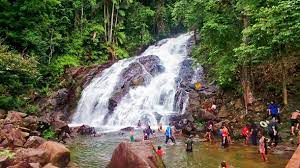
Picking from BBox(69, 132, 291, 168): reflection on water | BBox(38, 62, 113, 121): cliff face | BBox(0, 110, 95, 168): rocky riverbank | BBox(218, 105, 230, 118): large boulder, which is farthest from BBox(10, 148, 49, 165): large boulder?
BBox(38, 62, 113, 121): cliff face

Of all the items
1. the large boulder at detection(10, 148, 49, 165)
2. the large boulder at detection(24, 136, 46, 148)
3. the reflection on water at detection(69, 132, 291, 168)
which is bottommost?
the reflection on water at detection(69, 132, 291, 168)

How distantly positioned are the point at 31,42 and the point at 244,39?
22.2 meters

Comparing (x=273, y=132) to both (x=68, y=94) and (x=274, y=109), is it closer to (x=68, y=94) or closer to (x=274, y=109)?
(x=274, y=109)

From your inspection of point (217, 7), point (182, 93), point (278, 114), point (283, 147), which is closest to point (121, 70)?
point (182, 93)

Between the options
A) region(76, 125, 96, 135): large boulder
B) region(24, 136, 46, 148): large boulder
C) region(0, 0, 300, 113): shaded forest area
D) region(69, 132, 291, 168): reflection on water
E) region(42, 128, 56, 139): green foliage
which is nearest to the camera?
region(69, 132, 291, 168): reflection on water

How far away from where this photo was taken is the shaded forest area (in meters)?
22.9

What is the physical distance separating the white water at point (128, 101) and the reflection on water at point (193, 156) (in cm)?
716

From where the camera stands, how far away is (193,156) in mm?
19641

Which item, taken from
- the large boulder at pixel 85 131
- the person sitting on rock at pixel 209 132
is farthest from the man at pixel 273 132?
the large boulder at pixel 85 131

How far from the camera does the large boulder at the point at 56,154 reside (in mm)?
16875

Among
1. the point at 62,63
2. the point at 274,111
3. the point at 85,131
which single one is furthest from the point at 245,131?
the point at 62,63

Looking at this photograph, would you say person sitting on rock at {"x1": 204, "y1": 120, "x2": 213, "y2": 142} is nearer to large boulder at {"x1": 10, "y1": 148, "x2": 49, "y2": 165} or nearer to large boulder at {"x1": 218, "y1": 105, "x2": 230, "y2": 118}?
large boulder at {"x1": 218, "y1": 105, "x2": 230, "y2": 118}

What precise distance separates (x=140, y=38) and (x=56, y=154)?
1497 inches

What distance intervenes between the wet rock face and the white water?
50cm
